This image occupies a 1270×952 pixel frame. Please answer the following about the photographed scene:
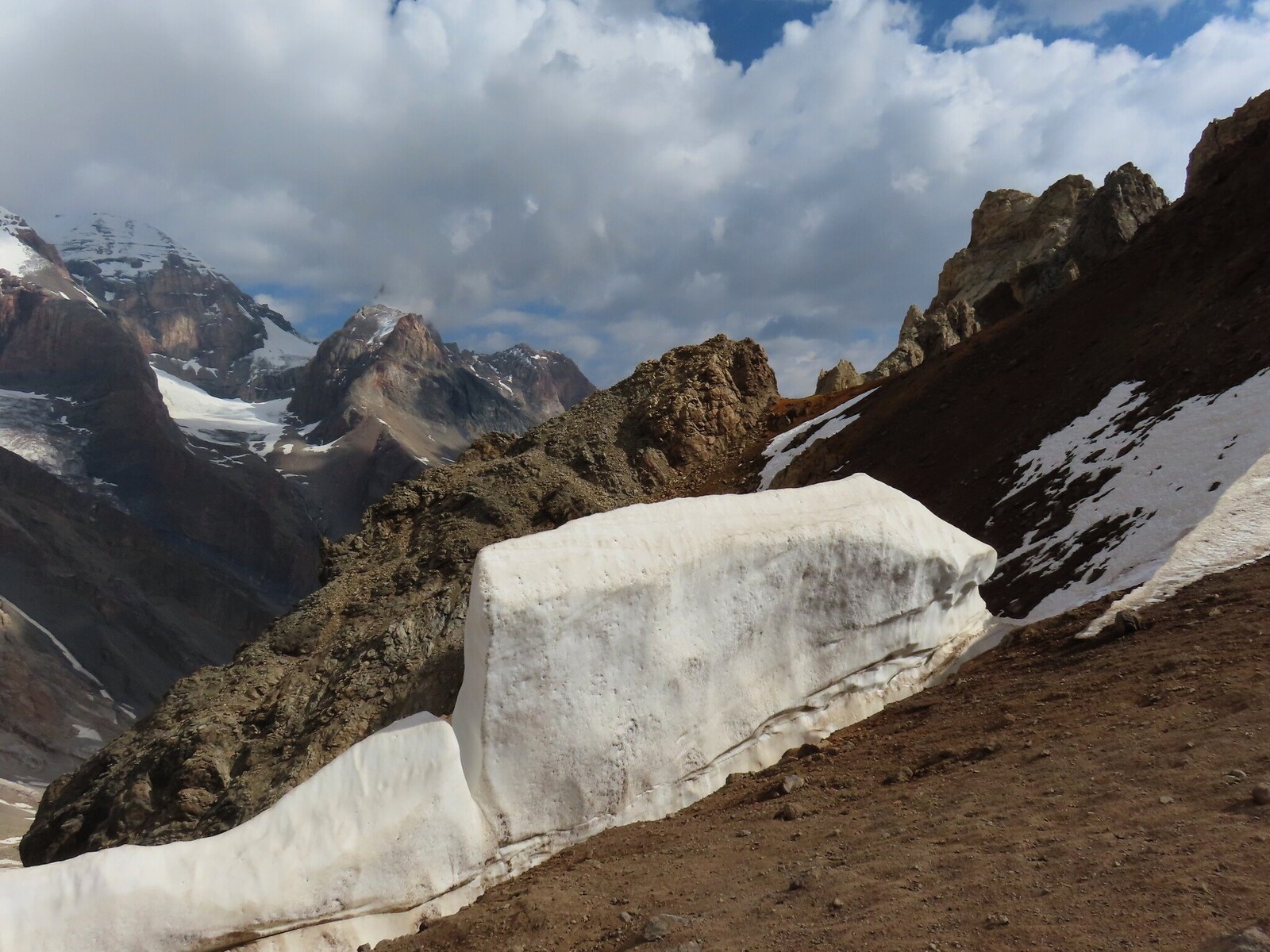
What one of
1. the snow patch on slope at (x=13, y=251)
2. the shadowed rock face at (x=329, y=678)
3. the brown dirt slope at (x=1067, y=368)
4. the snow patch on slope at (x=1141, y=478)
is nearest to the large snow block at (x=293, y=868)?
the shadowed rock face at (x=329, y=678)

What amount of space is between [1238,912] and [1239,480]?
9293 mm

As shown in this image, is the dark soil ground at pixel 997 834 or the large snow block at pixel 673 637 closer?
the dark soil ground at pixel 997 834

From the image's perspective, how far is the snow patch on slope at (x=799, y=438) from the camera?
28656 millimetres

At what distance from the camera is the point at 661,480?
28.1 metres

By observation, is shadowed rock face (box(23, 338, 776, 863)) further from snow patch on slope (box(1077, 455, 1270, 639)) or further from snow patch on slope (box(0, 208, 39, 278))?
snow patch on slope (box(0, 208, 39, 278))

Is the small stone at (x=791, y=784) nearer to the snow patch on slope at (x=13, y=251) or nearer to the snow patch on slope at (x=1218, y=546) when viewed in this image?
the snow patch on slope at (x=1218, y=546)

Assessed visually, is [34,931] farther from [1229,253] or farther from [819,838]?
[1229,253]

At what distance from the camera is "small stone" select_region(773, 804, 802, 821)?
25.1 feet

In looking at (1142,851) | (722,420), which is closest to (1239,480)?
(1142,851)

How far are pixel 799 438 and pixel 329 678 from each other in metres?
19.7

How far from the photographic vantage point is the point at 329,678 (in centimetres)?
1416

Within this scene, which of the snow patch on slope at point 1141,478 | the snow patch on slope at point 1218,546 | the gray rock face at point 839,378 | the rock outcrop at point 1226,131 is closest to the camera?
the snow patch on slope at point 1218,546

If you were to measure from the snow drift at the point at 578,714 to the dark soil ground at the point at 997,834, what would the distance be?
1.62 ft

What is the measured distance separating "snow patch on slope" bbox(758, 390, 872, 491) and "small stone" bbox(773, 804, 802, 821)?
19779 mm
